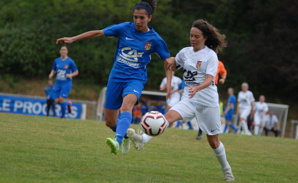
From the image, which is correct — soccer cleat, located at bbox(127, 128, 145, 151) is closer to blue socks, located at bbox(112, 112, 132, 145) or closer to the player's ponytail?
blue socks, located at bbox(112, 112, 132, 145)

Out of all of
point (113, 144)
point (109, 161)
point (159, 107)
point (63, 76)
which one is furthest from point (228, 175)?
point (159, 107)

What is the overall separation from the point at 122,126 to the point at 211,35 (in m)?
1.75

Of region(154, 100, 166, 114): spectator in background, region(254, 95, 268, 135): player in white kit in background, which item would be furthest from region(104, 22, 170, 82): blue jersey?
region(154, 100, 166, 114): spectator in background

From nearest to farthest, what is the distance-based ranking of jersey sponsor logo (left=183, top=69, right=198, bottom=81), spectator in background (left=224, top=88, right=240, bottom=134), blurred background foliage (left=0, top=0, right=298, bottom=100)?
jersey sponsor logo (left=183, top=69, right=198, bottom=81)
spectator in background (left=224, top=88, right=240, bottom=134)
blurred background foliage (left=0, top=0, right=298, bottom=100)

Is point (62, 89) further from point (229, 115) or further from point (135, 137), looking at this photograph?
point (135, 137)

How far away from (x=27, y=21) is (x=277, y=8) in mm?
17999

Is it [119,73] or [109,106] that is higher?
[119,73]

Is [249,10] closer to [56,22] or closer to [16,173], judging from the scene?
[56,22]

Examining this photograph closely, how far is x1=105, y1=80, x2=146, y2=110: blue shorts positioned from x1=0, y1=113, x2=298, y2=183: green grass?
2.84ft

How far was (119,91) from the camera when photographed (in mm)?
6762

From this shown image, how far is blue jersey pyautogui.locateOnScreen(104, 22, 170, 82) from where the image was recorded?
665cm

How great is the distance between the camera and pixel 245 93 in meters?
19.0

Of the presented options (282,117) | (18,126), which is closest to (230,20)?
(282,117)

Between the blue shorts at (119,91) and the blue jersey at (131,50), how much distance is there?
7 cm
